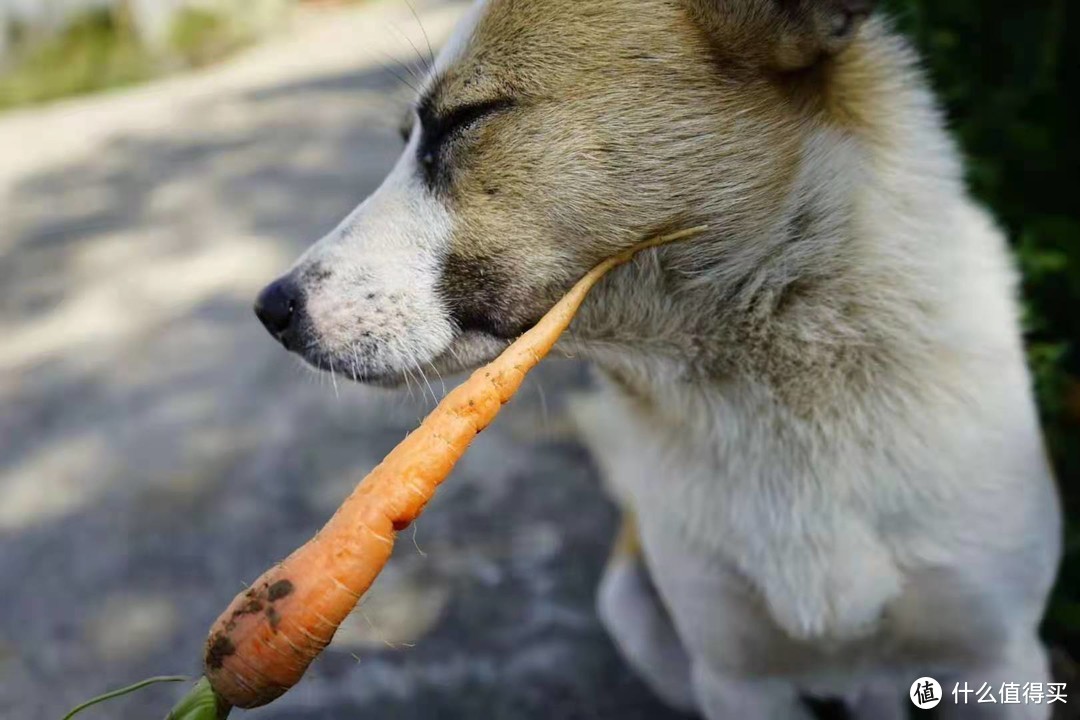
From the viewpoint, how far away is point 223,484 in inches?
105

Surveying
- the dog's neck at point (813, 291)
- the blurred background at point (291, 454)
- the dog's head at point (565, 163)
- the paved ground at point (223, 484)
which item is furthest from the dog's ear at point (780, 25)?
the paved ground at point (223, 484)

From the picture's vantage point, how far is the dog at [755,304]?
137cm

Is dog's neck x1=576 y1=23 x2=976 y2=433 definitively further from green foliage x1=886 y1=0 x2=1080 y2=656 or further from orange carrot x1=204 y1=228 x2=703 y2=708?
green foliage x1=886 y1=0 x2=1080 y2=656

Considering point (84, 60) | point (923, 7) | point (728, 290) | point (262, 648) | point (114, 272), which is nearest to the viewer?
point (262, 648)

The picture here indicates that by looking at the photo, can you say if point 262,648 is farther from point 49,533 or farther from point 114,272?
point 114,272

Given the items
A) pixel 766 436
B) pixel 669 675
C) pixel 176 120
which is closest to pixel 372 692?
pixel 669 675

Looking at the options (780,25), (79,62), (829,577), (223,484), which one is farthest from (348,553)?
(79,62)

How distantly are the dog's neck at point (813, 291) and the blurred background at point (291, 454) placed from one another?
1.13ft

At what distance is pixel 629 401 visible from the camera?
1.68 m

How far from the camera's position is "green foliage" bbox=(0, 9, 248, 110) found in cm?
679

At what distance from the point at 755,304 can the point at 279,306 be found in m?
0.67

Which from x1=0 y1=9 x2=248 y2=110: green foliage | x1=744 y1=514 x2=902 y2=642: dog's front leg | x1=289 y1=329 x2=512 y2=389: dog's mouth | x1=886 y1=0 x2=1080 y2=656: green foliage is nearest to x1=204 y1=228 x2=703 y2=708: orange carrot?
x1=289 y1=329 x2=512 y2=389: dog's mouth

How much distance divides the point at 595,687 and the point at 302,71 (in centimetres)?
481

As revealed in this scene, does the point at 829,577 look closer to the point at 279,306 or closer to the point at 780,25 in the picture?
the point at 780,25
